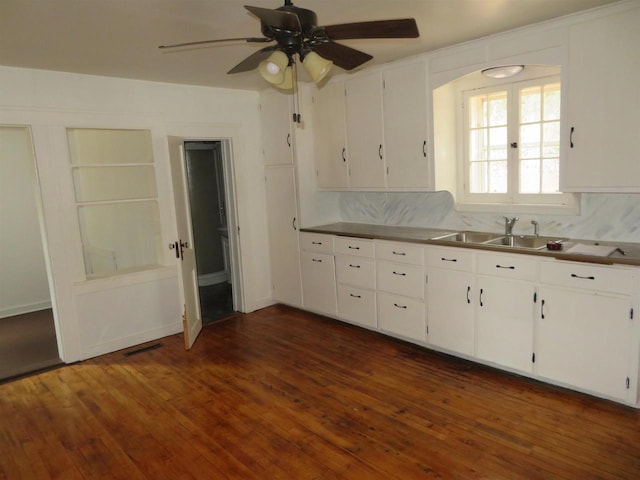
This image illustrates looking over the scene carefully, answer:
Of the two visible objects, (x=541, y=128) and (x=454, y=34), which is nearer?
(x=454, y=34)

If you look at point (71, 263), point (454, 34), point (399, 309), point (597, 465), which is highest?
point (454, 34)

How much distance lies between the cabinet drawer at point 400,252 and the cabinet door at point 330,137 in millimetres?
860

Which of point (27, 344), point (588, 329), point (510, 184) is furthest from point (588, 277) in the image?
point (27, 344)

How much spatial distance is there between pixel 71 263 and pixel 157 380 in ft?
4.27

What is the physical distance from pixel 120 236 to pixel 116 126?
44.6 inches

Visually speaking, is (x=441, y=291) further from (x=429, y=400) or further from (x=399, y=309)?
(x=429, y=400)

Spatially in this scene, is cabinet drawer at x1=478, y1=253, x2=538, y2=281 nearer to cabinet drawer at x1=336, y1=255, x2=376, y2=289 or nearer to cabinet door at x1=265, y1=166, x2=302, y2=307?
cabinet drawer at x1=336, y1=255, x2=376, y2=289

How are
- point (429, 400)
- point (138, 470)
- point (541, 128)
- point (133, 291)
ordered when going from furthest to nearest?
point (133, 291) → point (541, 128) → point (429, 400) → point (138, 470)

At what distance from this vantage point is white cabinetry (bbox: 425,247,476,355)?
3.38 meters

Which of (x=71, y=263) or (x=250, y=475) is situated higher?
(x=71, y=263)

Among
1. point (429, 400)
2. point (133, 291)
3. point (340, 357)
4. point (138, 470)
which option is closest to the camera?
point (138, 470)

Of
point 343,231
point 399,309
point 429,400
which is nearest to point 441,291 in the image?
point 399,309

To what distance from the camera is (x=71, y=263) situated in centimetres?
382

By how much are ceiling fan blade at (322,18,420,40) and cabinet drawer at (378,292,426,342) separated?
2.32m
